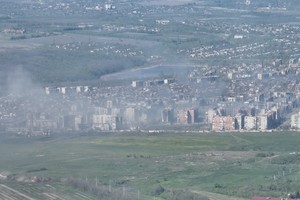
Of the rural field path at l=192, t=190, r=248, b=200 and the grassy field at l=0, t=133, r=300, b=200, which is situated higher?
the rural field path at l=192, t=190, r=248, b=200

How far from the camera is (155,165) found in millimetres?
27359

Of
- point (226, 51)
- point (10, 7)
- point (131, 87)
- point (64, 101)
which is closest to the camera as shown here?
point (64, 101)

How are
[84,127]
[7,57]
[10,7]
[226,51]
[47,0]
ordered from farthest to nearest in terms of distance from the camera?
[47,0] < [10,7] < [226,51] < [7,57] < [84,127]

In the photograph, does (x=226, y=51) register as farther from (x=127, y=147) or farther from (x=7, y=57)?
(x=127, y=147)

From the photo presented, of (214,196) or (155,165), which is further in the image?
(155,165)

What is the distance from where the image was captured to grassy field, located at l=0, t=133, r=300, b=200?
79.5 ft

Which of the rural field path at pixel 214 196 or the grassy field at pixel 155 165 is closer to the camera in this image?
the rural field path at pixel 214 196

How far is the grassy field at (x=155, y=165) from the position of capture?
2422cm

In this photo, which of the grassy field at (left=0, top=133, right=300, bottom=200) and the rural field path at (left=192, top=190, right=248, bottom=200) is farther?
the grassy field at (left=0, top=133, right=300, bottom=200)

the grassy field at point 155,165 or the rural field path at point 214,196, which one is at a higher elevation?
the rural field path at point 214,196

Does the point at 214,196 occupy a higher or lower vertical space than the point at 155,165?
higher

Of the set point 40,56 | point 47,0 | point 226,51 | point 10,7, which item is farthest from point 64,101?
point 47,0

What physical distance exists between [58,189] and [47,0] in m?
47.4

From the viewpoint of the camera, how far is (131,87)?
39594mm
